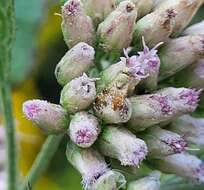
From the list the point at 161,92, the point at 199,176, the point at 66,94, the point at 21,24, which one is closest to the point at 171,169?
the point at 199,176

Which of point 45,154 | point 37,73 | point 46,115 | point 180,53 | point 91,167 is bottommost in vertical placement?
point 37,73

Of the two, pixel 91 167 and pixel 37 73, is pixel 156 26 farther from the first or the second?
pixel 37 73

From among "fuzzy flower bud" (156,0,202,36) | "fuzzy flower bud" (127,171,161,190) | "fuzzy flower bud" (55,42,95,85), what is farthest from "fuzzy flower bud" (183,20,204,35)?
"fuzzy flower bud" (127,171,161,190)

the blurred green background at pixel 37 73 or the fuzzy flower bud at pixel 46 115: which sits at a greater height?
the fuzzy flower bud at pixel 46 115

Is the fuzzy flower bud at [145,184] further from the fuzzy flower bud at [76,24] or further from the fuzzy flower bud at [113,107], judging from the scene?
the fuzzy flower bud at [76,24]

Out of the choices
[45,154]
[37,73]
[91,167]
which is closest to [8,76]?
[45,154]

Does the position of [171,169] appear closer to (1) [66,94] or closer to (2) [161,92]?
(2) [161,92]

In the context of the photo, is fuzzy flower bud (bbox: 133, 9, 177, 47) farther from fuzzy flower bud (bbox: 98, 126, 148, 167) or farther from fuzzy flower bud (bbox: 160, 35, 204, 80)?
fuzzy flower bud (bbox: 98, 126, 148, 167)

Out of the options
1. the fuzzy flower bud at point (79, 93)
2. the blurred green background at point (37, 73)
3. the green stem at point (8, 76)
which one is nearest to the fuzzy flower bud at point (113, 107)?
the fuzzy flower bud at point (79, 93)
